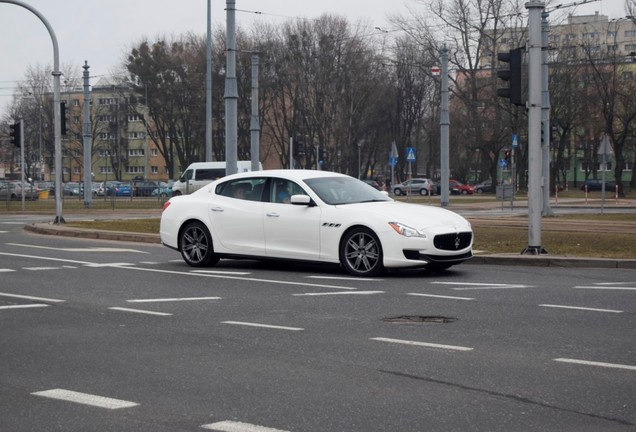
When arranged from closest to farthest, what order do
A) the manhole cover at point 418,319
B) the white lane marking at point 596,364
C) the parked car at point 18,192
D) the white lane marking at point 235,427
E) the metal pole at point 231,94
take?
1. the white lane marking at point 235,427
2. the white lane marking at point 596,364
3. the manhole cover at point 418,319
4. the metal pole at point 231,94
5. the parked car at point 18,192

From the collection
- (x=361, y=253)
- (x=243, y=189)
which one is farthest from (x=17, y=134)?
(x=361, y=253)

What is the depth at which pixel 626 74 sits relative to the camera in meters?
75.2

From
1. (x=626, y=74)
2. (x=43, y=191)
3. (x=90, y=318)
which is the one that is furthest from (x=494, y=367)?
(x=626, y=74)

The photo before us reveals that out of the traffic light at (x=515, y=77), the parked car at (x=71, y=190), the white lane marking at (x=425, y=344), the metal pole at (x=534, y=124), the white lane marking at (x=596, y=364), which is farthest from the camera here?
the parked car at (x=71, y=190)

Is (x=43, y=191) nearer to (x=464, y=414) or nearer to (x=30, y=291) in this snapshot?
(x=30, y=291)

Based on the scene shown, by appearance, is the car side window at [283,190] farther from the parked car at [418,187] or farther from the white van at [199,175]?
the parked car at [418,187]

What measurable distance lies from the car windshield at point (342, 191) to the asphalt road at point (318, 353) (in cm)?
143

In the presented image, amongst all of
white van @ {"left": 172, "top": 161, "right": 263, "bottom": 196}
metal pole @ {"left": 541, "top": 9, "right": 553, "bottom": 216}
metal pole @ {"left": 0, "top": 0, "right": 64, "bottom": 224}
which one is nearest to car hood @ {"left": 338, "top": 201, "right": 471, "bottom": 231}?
metal pole @ {"left": 541, "top": 9, "right": 553, "bottom": 216}

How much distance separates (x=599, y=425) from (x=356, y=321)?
14.9 ft

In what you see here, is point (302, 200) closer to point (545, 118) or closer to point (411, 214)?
point (411, 214)

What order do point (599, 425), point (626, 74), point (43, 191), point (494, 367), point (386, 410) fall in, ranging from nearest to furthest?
point (599, 425) → point (386, 410) → point (494, 367) → point (43, 191) → point (626, 74)

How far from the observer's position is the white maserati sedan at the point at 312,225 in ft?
48.5

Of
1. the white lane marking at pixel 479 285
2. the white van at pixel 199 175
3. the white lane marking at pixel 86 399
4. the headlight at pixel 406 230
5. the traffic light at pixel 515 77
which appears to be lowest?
the white lane marking at pixel 86 399

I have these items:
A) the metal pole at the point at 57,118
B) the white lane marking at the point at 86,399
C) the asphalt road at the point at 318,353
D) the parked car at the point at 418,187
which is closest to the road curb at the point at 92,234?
the metal pole at the point at 57,118
